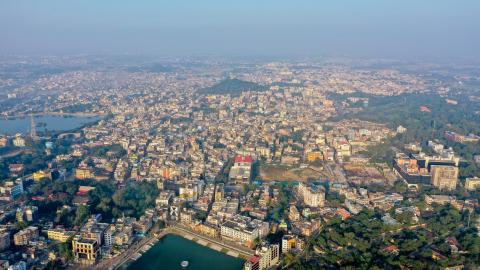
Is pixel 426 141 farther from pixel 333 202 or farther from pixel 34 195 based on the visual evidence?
pixel 34 195

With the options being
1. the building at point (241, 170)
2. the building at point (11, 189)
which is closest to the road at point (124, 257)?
the building at point (241, 170)

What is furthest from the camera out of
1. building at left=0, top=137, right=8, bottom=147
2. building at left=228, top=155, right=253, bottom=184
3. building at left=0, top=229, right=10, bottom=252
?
building at left=0, top=137, right=8, bottom=147

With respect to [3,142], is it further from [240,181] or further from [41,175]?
[240,181]

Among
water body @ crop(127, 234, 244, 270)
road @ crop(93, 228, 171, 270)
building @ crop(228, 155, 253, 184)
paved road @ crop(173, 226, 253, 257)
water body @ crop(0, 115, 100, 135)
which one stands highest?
water body @ crop(0, 115, 100, 135)

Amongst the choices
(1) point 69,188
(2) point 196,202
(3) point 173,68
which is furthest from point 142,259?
(3) point 173,68

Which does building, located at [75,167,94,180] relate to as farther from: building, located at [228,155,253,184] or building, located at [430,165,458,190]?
building, located at [430,165,458,190]

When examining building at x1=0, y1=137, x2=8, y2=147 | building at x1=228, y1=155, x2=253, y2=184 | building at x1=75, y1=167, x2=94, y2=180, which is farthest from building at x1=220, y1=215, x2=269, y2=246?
building at x1=0, y1=137, x2=8, y2=147

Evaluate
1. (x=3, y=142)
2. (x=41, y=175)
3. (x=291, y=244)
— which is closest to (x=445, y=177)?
(x=291, y=244)

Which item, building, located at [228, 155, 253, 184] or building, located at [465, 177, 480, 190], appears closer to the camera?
building, located at [465, 177, 480, 190]
